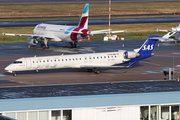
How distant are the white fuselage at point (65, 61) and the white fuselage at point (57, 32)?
24.7m

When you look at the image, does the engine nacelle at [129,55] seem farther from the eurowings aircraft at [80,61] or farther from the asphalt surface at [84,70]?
the asphalt surface at [84,70]

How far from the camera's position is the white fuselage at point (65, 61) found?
47.4 metres

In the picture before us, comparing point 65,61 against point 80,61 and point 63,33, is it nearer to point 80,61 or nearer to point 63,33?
point 80,61

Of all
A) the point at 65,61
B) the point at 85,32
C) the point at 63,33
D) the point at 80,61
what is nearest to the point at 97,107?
the point at 65,61

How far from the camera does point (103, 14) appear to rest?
488 ft

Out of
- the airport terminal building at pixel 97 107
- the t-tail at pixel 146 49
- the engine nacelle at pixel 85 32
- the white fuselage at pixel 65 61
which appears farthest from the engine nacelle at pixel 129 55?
the airport terminal building at pixel 97 107

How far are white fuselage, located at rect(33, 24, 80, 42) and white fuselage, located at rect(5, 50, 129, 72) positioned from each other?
81.2 feet

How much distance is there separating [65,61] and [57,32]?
2798 centimetres

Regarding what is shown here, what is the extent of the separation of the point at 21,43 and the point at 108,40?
20.7m

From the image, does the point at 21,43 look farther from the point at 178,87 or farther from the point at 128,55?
the point at 178,87

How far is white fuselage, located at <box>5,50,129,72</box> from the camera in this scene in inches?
1868

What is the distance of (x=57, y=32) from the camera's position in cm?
7594

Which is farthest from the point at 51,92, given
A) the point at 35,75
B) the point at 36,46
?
the point at 36,46

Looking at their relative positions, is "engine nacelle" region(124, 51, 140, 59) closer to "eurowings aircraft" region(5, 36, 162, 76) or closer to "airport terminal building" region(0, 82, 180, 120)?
"eurowings aircraft" region(5, 36, 162, 76)
